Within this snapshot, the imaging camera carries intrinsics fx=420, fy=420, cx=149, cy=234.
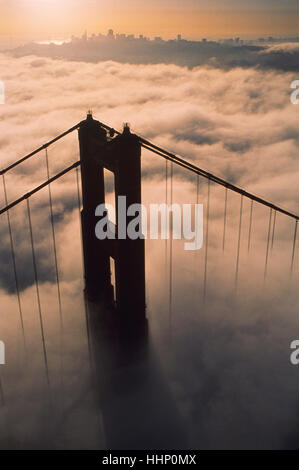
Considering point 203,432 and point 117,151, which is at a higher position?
point 117,151

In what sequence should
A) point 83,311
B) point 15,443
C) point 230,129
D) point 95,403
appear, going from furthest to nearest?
point 230,129 → point 83,311 → point 95,403 → point 15,443

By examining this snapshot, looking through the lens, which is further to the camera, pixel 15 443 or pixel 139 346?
pixel 139 346

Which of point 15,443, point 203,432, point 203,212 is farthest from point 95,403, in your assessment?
point 203,212

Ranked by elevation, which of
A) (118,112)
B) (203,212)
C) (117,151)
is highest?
(117,151)
